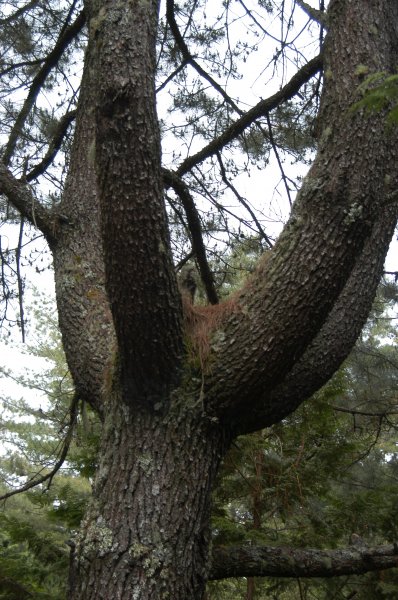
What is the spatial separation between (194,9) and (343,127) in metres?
2.75

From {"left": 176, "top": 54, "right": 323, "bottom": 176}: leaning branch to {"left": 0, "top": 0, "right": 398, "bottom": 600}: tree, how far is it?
1.06 meters

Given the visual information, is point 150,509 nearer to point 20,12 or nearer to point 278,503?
point 278,503

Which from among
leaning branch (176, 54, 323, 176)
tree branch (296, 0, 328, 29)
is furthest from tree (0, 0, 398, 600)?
leaning branch (176, 54, 323, 176)

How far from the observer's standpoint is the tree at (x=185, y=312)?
2139 millimetres

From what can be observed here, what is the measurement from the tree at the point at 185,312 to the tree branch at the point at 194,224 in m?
1.21

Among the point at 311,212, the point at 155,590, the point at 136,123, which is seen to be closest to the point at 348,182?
the point at 311,212

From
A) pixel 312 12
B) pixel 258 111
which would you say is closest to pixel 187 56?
pixel 258 111

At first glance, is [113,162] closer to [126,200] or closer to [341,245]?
[126,200]

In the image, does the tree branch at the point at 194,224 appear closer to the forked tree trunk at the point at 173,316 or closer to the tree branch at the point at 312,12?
the tree branch at the point at 312,12

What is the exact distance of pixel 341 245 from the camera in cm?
222

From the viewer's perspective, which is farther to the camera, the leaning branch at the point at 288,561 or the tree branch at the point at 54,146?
the tree branch at the point at 54,146

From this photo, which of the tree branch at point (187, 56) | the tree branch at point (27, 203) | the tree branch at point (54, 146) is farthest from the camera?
the tree branch at point (187, 56)

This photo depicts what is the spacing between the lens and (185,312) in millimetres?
2545

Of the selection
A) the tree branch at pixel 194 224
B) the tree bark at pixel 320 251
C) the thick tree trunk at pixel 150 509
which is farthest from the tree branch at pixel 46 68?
the thick tree trunk at pixel 150 509
